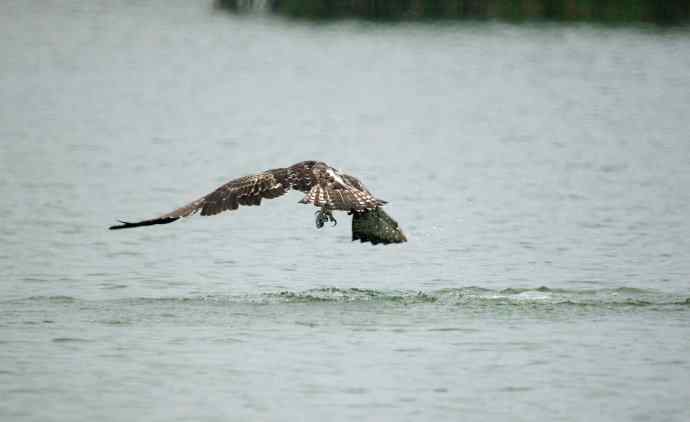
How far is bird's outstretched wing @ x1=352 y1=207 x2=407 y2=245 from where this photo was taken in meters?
14.5

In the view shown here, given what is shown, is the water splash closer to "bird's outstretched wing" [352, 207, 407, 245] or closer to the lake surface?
the lake surface

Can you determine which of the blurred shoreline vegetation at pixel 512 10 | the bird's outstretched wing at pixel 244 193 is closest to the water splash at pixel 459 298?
the bird's outstretched wing at pixel 244 193

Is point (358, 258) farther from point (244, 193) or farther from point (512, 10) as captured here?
point (512, 10)

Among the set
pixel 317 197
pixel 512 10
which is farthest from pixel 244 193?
pixel 512 10

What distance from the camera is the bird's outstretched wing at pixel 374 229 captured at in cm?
1452

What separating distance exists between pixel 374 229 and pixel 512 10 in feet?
134

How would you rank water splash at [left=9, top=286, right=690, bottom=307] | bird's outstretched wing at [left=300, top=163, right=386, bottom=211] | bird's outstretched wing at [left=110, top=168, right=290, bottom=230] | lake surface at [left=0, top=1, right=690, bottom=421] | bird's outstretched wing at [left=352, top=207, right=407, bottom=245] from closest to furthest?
lake surface at [left=0, top=1, right=690, bottom=421] < bird's outstretched wing at [left=300, top=163, right=386, bottom=211] < bird's outstretched wing at [left=110, top=168, right=290, bottom=230] < bird's outstretched wing at [left=352, top=207, right=407, bottom=245] < water splash at [left=9, top=286, right=690, bottom=307]

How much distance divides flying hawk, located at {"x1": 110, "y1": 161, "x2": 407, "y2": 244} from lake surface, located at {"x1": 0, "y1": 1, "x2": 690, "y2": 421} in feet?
2.80

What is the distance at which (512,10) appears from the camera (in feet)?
178

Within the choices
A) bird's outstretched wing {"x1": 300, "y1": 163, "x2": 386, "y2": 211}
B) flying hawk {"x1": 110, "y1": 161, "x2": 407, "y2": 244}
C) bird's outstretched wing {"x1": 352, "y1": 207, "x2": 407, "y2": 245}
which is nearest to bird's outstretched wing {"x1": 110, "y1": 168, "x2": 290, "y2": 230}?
flying hawk {"x1": 110, "y1": 161, "x2": 407, "y2": 244}

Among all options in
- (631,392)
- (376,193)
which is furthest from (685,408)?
(376,193)

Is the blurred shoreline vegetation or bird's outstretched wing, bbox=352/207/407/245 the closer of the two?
bird's outstretched wing, bbox=352/207/407/245

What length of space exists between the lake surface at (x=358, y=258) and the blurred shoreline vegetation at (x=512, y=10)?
27.8 ft

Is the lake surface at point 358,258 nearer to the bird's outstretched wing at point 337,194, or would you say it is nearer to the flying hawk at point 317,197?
the flying hawk at point 317,197
